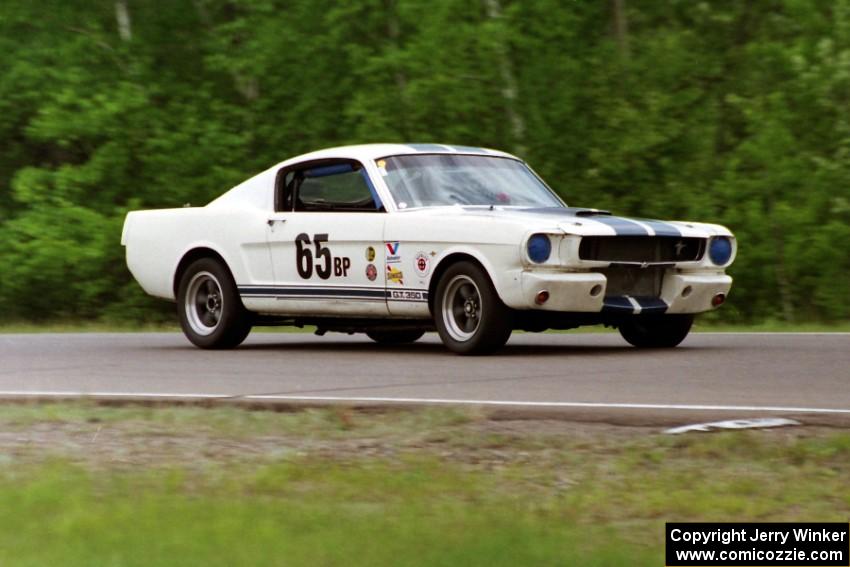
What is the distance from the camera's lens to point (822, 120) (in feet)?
70.6

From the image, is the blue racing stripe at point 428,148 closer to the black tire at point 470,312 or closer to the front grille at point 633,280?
the black tire at point 470,312

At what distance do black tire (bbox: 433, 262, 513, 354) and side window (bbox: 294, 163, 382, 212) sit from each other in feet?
3.26

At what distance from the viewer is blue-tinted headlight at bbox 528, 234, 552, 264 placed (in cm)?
1071

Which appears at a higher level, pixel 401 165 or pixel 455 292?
pixel 401 165

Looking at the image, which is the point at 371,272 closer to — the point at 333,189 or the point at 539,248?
the point at 333,189

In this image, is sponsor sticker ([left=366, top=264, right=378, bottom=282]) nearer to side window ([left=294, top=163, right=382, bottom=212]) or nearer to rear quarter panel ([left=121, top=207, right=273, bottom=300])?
side window ([left=294, top=163, right=382, bottom=212])

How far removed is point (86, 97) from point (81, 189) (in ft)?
4.84

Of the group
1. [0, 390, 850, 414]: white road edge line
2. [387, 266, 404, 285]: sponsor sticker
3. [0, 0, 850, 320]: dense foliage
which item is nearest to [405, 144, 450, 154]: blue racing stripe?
[387, 266, 404, 285]: sponsor sticker

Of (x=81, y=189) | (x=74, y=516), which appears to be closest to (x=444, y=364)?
(x=74, y=516)

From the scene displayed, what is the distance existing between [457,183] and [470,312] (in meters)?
1.28

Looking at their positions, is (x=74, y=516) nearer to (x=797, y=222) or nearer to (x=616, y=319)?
(x=616, y=319)

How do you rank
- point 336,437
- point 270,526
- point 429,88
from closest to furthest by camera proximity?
1. point 270,526
2. point 336,437
3. point 429,88

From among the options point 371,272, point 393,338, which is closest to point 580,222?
point 371,272

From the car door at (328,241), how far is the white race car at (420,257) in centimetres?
1
